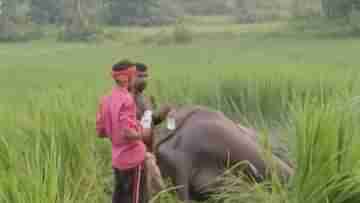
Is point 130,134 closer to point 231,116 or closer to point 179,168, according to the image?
point 179,168

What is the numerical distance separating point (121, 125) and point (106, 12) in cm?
3335

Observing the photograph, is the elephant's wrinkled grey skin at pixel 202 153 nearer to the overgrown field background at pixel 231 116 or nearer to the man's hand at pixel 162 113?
the overgrown field background at pixel 231 116

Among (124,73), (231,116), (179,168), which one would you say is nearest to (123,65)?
(124,73)

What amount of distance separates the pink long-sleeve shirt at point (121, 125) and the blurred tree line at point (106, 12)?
22298mm

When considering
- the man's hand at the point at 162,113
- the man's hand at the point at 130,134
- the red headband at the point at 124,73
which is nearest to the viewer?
the man's hand at the point at 130,134

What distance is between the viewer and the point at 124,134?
362cm

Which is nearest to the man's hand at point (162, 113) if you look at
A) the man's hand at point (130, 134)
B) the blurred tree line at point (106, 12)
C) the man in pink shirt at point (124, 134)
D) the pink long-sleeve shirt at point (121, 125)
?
the man in pink shirt at point (124, 134)

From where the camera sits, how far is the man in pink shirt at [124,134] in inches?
144

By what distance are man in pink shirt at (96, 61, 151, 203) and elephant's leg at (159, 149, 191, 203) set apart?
21.4 inches

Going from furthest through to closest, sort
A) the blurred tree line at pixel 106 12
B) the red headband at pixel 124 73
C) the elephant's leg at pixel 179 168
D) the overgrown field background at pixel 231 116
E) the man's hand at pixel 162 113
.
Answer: the blurred tree line at pixel 106 12
the elephant's leg at pixel 179 168
the man's hand at pixel 162 113
the red headband at pixel 124 73
the overgrown field background at pixel 231 116

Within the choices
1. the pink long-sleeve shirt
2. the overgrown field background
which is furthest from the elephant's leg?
the pink long-sleeve shirt

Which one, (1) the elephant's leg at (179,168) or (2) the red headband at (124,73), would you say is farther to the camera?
(1) the elephant's leg at (179,168)

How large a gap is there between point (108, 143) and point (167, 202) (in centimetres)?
94

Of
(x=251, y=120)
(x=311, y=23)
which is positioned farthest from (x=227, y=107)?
(x=311, y=23)
